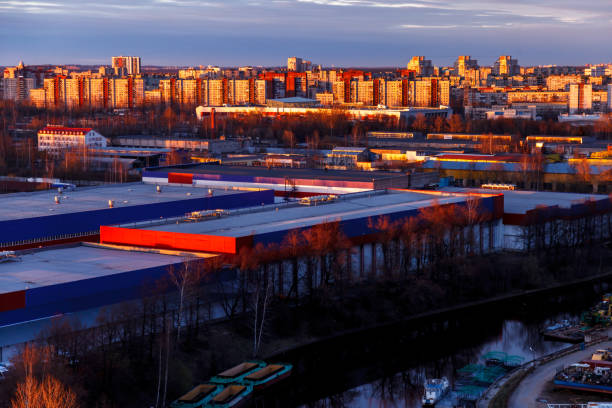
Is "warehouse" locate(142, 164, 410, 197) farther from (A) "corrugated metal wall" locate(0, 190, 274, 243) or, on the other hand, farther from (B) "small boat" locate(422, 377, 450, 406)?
(B) "small boat" locate(422, 377, 450, 406)

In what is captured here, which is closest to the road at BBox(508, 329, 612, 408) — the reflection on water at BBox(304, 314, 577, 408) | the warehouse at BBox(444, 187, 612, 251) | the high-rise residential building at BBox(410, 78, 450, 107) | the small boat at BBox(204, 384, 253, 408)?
the reflection on water at BBox(304, 314, 577, 408)

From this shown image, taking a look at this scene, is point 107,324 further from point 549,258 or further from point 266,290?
point 549,258

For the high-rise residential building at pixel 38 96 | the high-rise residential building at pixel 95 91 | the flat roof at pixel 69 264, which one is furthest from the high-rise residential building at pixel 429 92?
the flat roof at pixel 69 264

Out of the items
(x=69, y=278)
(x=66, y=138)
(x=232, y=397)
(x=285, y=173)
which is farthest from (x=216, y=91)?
(x=232, y=397)

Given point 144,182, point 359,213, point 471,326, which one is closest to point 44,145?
point 144,182

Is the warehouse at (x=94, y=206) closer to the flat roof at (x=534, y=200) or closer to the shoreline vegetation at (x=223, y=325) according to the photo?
the shoreline vegetation at (x=223, y=325)
